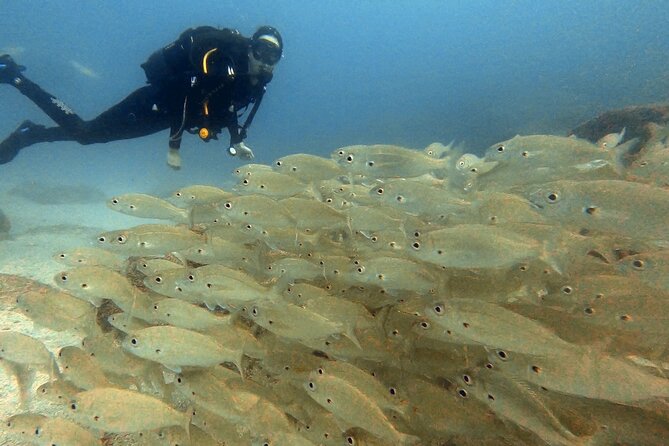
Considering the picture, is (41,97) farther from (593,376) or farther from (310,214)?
(593,376)

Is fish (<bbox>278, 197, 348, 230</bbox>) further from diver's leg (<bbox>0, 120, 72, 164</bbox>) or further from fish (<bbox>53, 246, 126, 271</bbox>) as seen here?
diver's leg (<bbox>0, 120, 72, 164</bbox>)

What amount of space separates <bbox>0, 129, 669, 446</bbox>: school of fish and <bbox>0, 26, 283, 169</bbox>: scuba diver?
4177 millimetres

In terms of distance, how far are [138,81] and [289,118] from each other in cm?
4122

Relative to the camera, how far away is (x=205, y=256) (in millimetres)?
3914

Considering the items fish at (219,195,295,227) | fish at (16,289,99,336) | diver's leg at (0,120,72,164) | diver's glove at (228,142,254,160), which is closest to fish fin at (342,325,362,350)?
fish at (219,195,295,227)

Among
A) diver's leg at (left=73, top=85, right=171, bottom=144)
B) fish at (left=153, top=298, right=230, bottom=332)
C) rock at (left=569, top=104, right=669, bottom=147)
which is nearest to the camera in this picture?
fish at (left=153, top=298, right=230, bottom=332)

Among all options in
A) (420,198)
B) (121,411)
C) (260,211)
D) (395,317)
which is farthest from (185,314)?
(420,198)

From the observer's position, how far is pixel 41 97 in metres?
9.56

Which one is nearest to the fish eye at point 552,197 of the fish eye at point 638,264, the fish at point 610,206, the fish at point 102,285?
the fish at point 610,206

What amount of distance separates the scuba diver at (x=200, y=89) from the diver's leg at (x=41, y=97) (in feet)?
1.50

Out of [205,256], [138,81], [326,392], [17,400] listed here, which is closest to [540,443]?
[326,392]

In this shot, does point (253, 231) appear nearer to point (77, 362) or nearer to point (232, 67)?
point (77, 362)

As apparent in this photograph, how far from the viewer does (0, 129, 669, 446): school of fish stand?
2.31 metres

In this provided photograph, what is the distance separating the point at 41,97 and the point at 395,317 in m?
10.5
